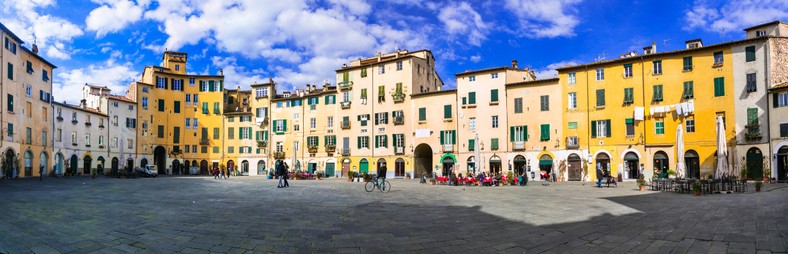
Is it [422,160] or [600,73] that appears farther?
[422,160]

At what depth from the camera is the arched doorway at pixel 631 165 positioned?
41406 millimetres

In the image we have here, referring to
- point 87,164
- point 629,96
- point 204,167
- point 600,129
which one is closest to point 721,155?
point 629,96

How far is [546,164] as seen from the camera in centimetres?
4559

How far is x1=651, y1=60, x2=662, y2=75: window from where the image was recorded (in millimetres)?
41031

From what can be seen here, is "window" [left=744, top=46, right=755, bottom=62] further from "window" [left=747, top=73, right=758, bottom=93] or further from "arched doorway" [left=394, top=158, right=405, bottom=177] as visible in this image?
"arched doorway" [left=394, top=158, right=405, bottom=177]

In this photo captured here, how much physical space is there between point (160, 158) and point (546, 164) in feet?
182

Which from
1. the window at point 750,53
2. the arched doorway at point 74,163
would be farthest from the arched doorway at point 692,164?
the arched doorway at point 74,163

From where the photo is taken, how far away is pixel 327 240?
901cm

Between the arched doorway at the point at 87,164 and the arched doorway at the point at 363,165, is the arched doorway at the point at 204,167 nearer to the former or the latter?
Answer: the arched doorway at the point at 87,164

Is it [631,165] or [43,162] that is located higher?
[43,162]

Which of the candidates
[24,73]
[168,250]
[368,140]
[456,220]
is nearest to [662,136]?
[368,140]

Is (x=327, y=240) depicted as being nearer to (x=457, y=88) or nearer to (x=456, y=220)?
(x=456, y=220)

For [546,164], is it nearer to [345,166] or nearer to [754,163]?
[754,163]

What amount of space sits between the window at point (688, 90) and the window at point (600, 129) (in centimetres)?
661
